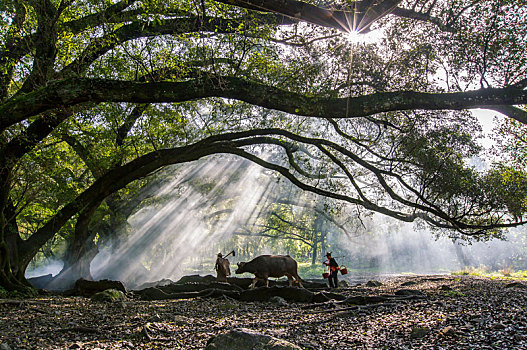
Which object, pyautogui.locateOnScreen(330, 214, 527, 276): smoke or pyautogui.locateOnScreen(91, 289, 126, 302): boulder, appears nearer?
pyautogui.locateOnScreen(91, 289, 126, 302): boulder

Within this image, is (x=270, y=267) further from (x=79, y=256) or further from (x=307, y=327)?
(x=79, y=256)

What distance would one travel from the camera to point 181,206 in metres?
35.7

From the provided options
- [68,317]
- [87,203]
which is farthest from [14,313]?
[87,203]

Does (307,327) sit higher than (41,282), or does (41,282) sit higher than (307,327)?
(307,327)

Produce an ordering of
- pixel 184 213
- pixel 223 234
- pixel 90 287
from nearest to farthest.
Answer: pixel 90 287 < pixel 184 213 < pixel 223 234

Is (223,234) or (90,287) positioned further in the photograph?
(223,234)

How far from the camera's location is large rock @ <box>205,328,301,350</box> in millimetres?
3634

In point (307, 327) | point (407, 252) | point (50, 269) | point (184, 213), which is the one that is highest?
point (184, 213)

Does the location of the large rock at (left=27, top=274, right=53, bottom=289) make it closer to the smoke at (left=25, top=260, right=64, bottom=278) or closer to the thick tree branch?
the thick tree branch

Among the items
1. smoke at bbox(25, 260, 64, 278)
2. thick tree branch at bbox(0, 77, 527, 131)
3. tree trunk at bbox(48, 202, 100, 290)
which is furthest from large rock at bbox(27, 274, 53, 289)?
smoke at bbox(25, 260, 64, 278)

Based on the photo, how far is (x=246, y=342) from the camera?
3750mm

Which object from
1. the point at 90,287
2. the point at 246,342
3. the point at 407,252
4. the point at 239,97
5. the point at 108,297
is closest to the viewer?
the point at 246,342

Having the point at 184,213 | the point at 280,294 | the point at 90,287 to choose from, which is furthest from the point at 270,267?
the point at 184,213

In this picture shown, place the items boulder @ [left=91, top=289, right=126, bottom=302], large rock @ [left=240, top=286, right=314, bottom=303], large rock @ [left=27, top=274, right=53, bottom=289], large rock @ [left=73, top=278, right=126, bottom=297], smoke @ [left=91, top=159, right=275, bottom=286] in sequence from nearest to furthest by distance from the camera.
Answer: large rock @ [left=240, top=286, right=314, bottom=303] → boulder @ [left=91, top=289, right=126, bottom=302] → large rock @ [left=73, top=278, right=126, bottom=297] → large rock @ [left=27, top=274, right=53, bottom=289] → smoke @ [left=91, top=159, right=275, bottom=286]
